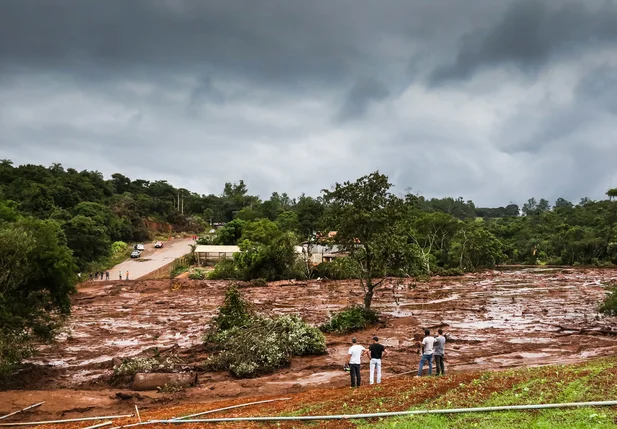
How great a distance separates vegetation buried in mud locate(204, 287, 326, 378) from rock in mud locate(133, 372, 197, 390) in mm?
2163

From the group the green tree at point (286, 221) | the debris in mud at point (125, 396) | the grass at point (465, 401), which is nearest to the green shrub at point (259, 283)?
the green tree at point (286, 221)

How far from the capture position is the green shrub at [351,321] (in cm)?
2770

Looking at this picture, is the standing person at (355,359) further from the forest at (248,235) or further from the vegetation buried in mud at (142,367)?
the forest at (248,235)

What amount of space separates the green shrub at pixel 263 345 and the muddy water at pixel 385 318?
76 cm

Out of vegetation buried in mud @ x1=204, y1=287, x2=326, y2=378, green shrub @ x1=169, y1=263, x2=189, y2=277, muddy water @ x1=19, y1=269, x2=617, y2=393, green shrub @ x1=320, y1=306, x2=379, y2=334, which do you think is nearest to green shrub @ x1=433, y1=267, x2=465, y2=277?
muddy water @ x1=19, y1=269, x2=617, y2=393

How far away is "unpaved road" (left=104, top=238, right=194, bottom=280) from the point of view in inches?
2734

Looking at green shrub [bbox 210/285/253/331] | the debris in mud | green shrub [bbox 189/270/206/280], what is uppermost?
green shrub [bbox 189/270/206/280]

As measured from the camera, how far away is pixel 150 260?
261 feet

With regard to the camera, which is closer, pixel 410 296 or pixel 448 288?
pixel 410 296

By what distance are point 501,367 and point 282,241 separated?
44.3 metres

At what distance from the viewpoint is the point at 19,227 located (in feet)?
66.5

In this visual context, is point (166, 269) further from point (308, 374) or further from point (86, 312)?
point (308, 374)

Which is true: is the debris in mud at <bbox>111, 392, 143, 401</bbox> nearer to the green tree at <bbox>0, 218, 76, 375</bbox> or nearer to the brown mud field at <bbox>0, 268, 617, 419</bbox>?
Answer: the brown mud field at <bbox>0, 268, 617, 419</bbox>

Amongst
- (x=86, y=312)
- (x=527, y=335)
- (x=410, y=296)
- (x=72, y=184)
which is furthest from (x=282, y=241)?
(x=72, y=184)
